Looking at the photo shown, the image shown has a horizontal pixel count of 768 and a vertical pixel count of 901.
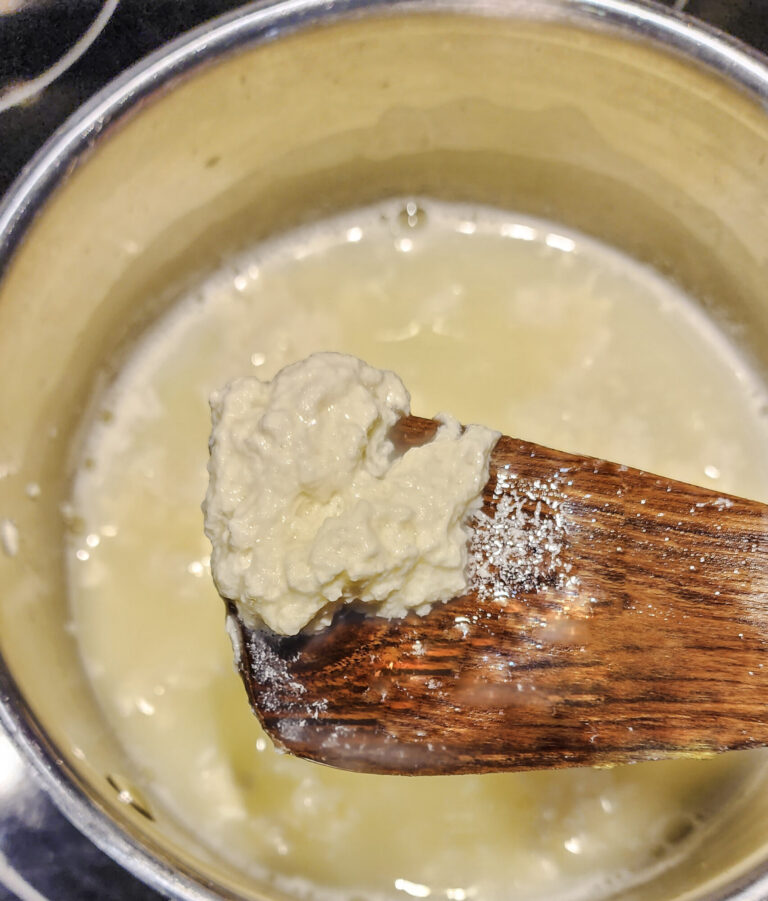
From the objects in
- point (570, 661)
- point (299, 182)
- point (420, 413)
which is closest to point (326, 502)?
point (570, 661)

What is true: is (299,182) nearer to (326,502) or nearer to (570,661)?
(326,502)

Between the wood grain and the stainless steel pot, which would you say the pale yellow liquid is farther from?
the wood grain

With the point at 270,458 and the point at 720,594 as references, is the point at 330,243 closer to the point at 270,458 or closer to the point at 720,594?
the point at 270,458

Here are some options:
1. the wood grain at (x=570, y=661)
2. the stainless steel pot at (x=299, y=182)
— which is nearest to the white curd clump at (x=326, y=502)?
the wood grain at (x=570, y=661)

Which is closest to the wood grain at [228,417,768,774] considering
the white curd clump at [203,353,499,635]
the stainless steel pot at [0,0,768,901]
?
the white curd clump at [203,353,499,635]

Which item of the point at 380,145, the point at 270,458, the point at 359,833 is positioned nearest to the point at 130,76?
the point at 380,145
